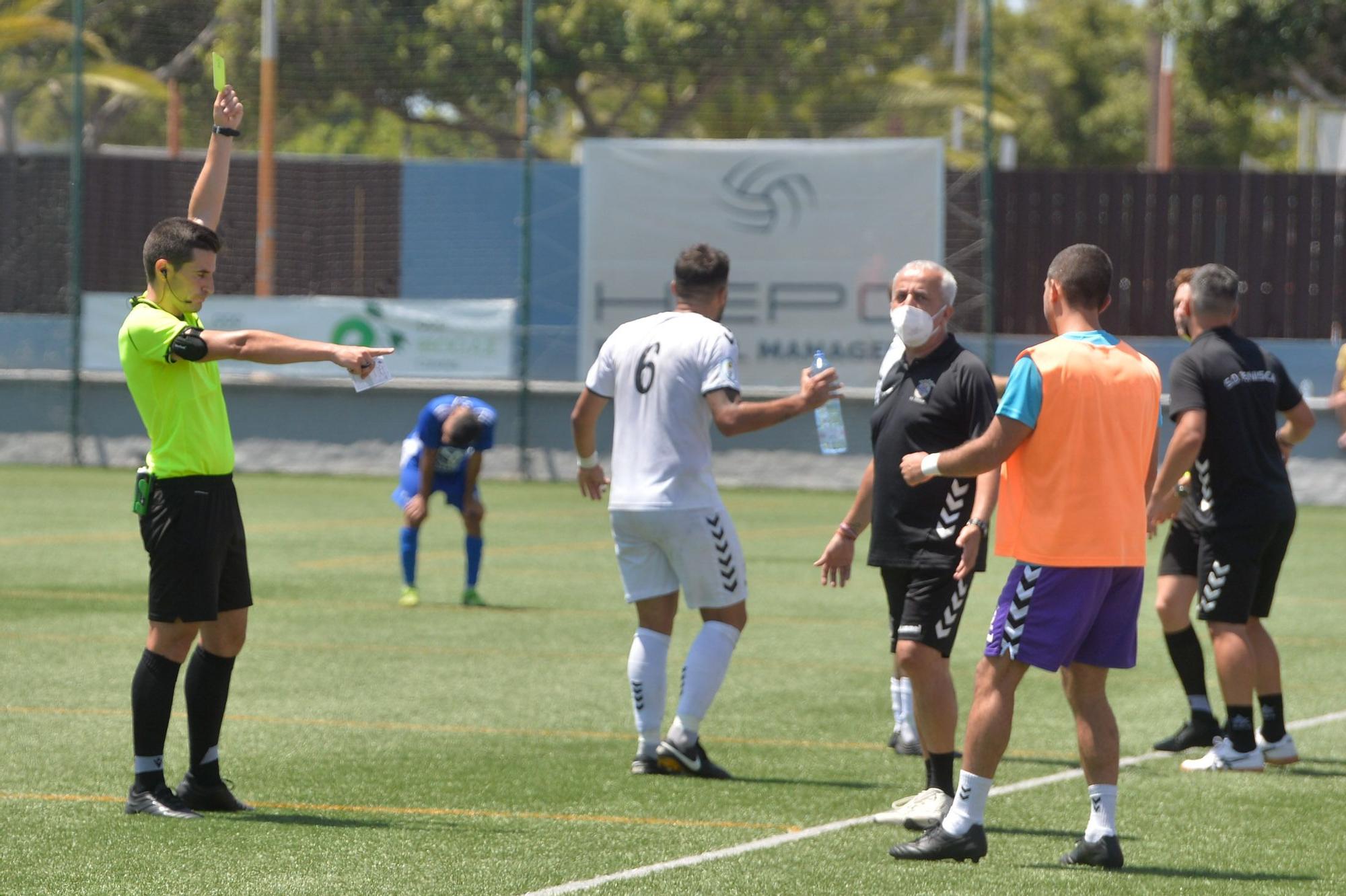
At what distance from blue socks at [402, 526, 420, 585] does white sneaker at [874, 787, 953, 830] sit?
6931 mm

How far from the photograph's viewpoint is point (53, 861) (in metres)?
6.18

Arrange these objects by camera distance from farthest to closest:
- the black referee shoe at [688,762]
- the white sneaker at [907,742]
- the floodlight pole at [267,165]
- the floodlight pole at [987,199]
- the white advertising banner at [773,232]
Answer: the floodlight pole at [267,165]
the white advertising banner at [773,232]
the floodlight pole at [987,199]
the white sneaker at [907,742]
the black referee shoe at [688,762]

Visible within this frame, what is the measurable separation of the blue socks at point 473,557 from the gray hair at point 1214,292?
6.35m

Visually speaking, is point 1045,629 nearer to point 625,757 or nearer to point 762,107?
point 625,757

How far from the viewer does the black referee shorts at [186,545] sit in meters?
6.84

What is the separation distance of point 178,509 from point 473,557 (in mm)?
6774

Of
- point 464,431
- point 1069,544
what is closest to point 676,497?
point 1069,544

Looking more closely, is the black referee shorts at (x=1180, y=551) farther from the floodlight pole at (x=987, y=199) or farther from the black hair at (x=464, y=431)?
the floodlight pole at (x=987, y=199)

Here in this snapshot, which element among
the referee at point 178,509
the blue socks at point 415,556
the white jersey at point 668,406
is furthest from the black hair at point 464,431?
the referee at point 178,509

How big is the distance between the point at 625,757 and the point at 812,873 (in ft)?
7.32

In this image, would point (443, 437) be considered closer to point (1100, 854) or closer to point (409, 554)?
point (409, 554)

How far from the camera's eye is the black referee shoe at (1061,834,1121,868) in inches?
247

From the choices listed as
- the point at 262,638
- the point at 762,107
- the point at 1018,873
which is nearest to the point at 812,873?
the point at 1018,873

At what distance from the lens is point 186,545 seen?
22.5 feet
